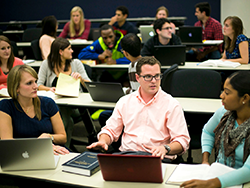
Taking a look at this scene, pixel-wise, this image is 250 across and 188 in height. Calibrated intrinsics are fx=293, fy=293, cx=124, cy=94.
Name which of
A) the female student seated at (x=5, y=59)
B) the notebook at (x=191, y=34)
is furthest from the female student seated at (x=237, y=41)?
the female student seated at (x=5, y=59)

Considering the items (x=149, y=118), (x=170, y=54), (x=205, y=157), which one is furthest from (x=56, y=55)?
(x=205, y=157)

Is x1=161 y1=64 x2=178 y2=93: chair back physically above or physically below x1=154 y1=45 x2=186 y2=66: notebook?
below

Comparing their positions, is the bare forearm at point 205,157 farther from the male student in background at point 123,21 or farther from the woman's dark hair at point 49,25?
the male student in background at point 123,21

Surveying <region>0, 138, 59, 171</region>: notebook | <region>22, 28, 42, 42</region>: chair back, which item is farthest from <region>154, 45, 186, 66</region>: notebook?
<region>22, 28, 42, 42</region>: chair back

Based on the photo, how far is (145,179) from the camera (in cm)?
146

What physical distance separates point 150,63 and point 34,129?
0.97m

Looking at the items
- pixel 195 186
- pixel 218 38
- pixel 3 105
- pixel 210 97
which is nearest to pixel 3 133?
pixel 3 105

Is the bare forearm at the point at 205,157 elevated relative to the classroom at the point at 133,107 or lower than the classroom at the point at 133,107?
lower

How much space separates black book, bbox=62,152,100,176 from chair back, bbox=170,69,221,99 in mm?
1522

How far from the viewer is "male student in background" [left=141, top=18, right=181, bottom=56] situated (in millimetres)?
4244

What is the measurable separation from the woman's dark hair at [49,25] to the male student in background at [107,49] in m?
0.76

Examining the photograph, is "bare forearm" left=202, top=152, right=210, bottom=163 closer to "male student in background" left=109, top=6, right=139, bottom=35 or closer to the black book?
the black book

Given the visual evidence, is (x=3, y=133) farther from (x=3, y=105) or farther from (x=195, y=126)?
(x=195, y=126)

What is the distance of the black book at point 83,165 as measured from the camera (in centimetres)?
159
